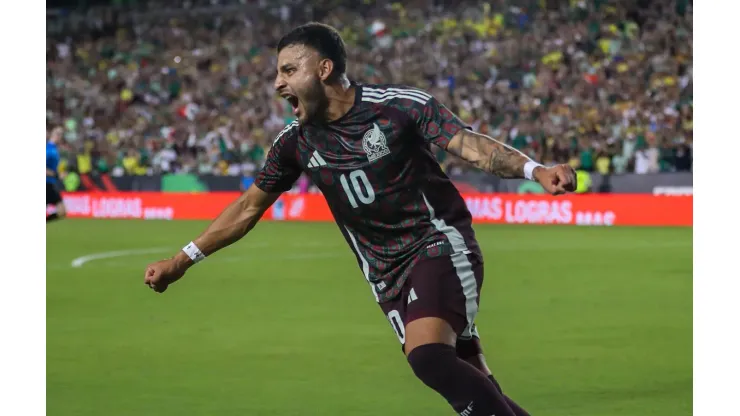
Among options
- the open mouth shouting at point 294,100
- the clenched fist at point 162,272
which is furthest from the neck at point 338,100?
the clenched fist at point 162,272

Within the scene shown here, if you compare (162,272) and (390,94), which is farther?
(162,272)

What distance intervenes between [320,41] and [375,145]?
0.56 metres

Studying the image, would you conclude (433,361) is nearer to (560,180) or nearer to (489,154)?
(489,154)

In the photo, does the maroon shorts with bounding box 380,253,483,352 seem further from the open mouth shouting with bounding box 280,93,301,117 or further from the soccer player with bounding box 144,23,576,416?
the open mouth shouting with bounding box 280,93,301,117

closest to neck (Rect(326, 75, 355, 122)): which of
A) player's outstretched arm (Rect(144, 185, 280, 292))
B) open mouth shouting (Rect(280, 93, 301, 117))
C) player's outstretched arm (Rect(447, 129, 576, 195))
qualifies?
open mouth shouting (Rect(280, 93, 301, 117))

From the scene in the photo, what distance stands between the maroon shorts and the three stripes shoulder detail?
745 millimetres

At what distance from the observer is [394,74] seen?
33.6m

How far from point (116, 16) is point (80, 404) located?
122ft

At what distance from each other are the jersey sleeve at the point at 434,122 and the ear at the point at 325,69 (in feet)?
1.36

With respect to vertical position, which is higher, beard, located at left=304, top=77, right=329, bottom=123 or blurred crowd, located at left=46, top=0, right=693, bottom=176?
blurred crowd, located at left=46, top=0, right=693, bottom=176

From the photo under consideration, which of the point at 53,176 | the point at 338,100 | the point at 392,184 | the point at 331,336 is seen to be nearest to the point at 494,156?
the point at 392,184

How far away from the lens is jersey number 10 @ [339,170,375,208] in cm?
567
